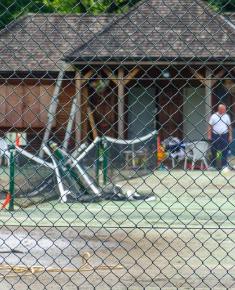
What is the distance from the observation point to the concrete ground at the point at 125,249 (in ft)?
26.8

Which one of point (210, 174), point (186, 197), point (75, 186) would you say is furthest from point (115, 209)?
point (210, 174)

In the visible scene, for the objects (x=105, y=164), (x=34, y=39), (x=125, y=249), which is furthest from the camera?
(x=105, y=164)

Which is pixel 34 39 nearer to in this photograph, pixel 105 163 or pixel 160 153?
pixel 105 163

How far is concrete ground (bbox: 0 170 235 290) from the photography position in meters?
8.17

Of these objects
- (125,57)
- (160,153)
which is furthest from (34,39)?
(160,153)

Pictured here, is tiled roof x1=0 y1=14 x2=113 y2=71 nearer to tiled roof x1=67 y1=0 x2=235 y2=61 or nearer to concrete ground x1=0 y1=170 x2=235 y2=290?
tiled roof x1=67 y1=0 x2=235 y2=61

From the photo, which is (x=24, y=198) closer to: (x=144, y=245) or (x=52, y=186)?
(x=52, y=186)

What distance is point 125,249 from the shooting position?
32.9ft

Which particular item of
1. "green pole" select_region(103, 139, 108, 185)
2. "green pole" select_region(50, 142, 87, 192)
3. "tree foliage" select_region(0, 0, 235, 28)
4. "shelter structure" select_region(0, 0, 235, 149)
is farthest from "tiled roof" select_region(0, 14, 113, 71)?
"green pole" select_region(103, 139, 108, 185)

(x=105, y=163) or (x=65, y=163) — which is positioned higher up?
(x=65, y=163)

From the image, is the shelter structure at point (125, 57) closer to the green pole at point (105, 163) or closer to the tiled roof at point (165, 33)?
the tiled roof at point (165, 33)

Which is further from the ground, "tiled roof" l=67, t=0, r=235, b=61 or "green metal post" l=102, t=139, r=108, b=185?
"tiled roof" l=67, t=0, r=235, b=61

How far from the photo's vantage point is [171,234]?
1106 centimetres

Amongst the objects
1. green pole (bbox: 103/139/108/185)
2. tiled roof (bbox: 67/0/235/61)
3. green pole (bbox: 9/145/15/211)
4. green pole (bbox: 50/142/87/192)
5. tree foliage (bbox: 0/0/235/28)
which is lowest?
green pole (bbox: 103/139/108/185)
